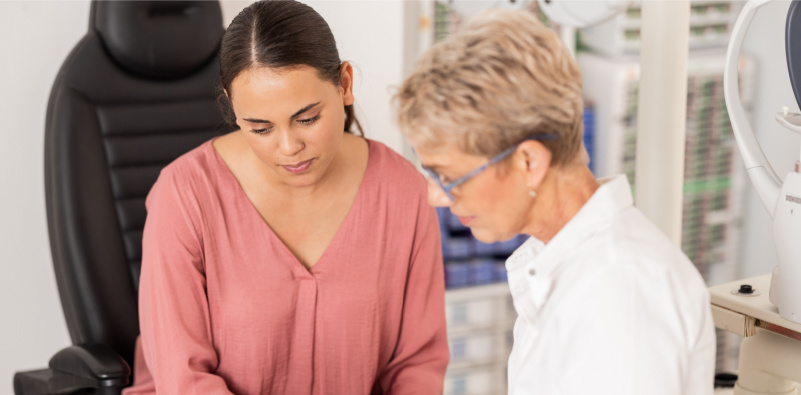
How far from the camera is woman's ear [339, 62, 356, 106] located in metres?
1.40

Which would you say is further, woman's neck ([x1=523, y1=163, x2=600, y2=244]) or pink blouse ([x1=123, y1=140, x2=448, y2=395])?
pink blouse ([x1=123, y1=140, x2=448, y2=395])

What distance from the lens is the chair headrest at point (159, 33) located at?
5.34ft

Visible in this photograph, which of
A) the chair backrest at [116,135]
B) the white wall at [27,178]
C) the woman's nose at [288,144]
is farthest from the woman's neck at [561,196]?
the white wall at [27,178]

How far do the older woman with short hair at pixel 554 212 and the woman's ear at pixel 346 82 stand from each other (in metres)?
0.50

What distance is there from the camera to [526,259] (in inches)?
41.1

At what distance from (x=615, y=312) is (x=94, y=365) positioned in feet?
3.24

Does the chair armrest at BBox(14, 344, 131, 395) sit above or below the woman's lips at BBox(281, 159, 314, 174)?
below

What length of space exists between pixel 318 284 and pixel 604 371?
726 millimetres

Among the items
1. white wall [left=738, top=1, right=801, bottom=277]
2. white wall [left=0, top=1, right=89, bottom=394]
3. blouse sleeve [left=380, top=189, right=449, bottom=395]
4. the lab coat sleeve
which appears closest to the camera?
the lab coat sleeve

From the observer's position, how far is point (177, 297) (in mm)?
1378

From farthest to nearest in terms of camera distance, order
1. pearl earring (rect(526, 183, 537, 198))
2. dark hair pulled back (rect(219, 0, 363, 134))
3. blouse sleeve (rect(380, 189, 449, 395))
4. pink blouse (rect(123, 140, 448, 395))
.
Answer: blouse sleeve (rect(380, 189, 449, 395)) < pink blouse (rect(123, 140, 448, 395)) < dark hair pulled back (rect(219, 0, 363, 134)) < pearl earring (rect(526, 183, 537, 198))

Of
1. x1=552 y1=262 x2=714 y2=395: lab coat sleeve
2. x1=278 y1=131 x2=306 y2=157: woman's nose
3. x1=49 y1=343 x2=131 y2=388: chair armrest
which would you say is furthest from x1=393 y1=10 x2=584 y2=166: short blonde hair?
x1=49 y1=343 x2=131 y2=388: chair armrest

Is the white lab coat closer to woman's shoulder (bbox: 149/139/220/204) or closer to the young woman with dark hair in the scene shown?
the young woman with dark hair

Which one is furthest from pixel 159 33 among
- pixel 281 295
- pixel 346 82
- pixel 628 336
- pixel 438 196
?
pixel 628 336
